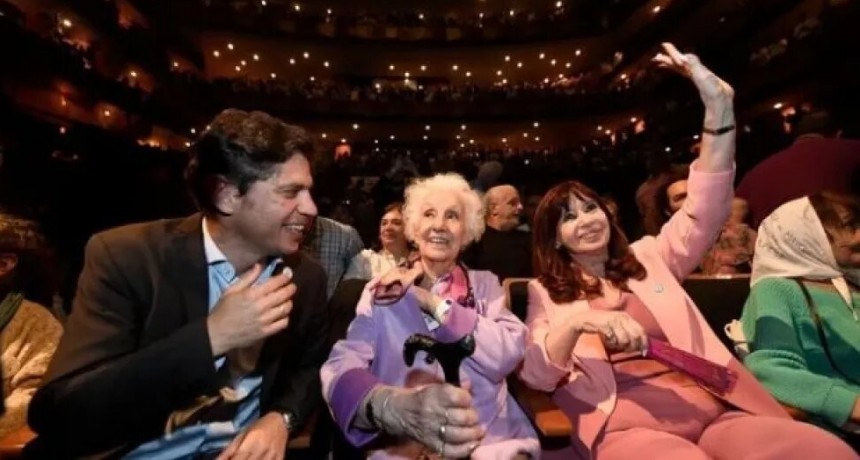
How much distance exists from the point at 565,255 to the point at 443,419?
1.32 metres

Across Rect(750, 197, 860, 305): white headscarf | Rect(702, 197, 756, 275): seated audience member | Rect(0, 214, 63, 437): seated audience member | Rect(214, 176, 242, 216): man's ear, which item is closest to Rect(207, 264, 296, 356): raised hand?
Rect(214, 176, 242, 216): man's ear

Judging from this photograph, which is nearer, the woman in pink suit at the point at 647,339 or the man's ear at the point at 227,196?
the man's ear at the point at 227,196

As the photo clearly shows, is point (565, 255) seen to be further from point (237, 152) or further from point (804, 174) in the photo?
point (804, 174)

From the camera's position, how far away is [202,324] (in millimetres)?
1479

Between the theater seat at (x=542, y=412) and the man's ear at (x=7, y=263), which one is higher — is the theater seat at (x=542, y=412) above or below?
below

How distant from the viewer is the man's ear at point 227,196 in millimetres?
1716

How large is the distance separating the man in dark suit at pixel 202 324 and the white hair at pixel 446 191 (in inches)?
21.8

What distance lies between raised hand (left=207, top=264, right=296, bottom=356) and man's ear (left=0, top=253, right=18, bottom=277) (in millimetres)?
1136

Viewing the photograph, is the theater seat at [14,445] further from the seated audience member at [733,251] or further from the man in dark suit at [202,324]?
the seated audience member at [733,251]

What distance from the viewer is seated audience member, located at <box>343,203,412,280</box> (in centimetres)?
340

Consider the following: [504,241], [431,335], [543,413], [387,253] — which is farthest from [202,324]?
[504,241]

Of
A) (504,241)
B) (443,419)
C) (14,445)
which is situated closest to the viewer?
(443,419)

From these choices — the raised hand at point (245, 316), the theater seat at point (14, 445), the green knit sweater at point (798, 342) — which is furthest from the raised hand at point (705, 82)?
the theater seat at point (14, 445)

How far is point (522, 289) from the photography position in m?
2.61
